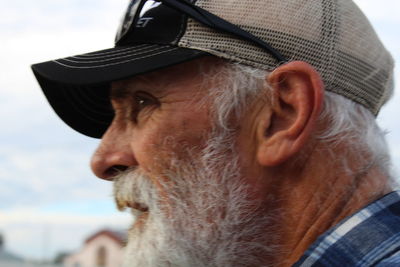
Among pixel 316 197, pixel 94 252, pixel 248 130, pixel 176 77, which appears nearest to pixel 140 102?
pixel 176 77

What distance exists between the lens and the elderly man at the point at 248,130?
7.50 feet

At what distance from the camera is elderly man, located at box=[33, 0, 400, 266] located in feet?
7.50

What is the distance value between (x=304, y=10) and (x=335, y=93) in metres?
0.28

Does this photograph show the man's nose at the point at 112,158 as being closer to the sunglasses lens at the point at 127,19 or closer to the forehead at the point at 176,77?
the forehead at the point at 176,77

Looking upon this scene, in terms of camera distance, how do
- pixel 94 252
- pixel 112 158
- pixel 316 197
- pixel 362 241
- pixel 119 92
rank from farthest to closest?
pixel 94 252
pixel 119 92
pixel 112 158
pixel 316 197
pixel 362 241

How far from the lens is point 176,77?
2449 millimetres

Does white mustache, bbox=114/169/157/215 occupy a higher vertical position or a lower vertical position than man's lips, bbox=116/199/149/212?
higher

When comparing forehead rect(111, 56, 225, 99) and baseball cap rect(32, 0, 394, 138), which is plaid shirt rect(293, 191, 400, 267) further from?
forehead rect(111, 56, 225, 99)

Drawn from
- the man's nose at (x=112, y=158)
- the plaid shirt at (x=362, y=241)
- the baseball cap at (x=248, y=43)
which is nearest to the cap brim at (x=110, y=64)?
the baseball cap at (x=248, y=43)

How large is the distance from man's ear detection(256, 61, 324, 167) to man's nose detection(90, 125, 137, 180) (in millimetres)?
450

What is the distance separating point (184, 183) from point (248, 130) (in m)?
0.27

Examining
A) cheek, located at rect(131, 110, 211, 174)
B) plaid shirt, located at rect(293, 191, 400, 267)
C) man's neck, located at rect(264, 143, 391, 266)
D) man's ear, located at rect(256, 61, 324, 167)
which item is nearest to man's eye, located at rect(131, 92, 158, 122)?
cheek, located at rect(131, 110, 211, 174)

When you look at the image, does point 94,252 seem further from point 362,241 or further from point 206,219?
point 362,241

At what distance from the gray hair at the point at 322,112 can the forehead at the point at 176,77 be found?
19 millimetres
